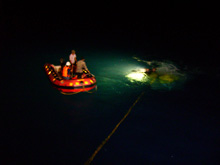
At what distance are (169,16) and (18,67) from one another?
43232mm

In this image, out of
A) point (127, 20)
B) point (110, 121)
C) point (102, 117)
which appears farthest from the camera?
point (127, 20)

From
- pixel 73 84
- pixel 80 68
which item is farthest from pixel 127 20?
pixel 73 84

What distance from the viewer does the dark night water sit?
240 inches

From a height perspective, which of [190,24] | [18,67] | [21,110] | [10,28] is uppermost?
[190,24]

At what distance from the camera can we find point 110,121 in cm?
778

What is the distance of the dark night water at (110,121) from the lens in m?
6.09

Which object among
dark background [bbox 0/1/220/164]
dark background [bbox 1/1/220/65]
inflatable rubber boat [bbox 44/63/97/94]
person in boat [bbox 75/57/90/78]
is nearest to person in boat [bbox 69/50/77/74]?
person in boat [bbox 75/57/90/78]

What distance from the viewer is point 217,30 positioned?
3709cm

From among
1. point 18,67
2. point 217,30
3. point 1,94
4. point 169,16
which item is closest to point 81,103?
point 1,94

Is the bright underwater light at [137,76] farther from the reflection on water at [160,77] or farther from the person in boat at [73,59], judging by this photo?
the person in boat at [73,59]

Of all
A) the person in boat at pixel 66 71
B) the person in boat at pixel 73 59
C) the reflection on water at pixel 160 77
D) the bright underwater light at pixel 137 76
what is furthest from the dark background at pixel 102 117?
the person in boat at pixel 73 59

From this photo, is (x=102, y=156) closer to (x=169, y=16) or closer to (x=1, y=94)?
(x=1, y=94)

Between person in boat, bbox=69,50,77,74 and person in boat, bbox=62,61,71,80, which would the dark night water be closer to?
person in boat, bbox=62,61,71,80

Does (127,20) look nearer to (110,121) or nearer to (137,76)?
(137,76)
